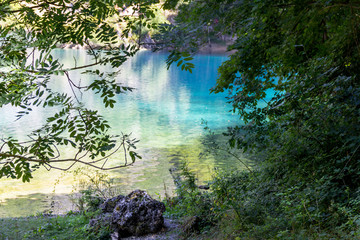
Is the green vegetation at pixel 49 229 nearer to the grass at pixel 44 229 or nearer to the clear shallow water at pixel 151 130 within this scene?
the grass at pixel 44 229

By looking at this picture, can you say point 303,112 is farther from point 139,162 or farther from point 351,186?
point 139,162

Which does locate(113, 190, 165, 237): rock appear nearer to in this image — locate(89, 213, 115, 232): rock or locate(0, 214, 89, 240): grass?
locate(89, 213, 115, 232): rock

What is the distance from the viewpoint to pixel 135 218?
5.53 m

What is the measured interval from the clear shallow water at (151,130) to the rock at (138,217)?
1782mm

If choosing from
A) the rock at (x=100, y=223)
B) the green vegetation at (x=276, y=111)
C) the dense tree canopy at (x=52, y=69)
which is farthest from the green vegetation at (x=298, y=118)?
the rock at (x=100, y=223)

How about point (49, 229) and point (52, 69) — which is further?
point (49, 229)

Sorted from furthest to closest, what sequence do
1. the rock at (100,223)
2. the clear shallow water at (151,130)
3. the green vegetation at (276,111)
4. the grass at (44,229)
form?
1. the clear shallow water at (151,130)
2. the rock at (100,223)
3. the grass at (44,229)
4. the green vegetation at (276,111)

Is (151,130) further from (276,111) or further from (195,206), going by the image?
(276,111)

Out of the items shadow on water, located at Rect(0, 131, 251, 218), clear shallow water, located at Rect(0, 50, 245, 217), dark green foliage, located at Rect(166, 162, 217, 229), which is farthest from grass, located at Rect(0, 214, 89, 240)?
clear shallow water, located at Rect(0, 50, 245, 217)

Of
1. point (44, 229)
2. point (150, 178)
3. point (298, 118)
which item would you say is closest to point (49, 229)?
point (44, 229)

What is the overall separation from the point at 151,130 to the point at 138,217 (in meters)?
11.4

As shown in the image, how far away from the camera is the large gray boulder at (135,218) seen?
549 centimetres

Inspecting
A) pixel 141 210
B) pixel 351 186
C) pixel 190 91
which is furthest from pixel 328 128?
pixel 190 91

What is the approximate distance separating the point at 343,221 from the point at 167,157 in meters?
9.50
